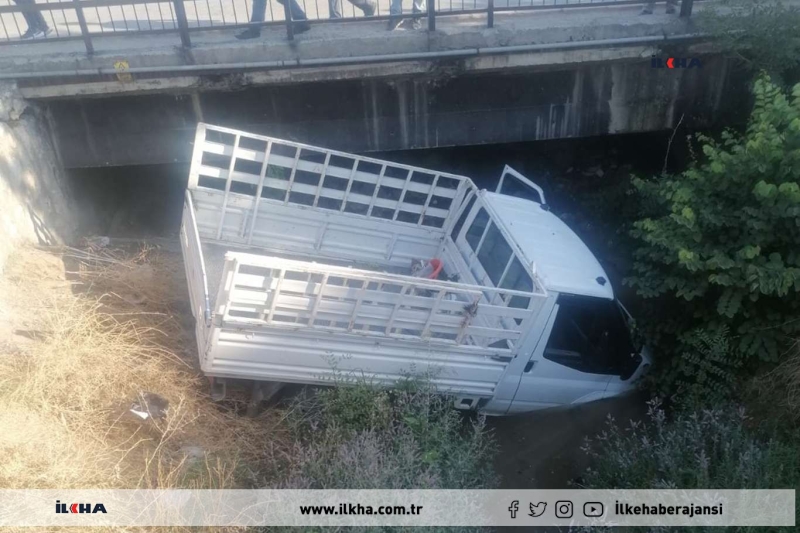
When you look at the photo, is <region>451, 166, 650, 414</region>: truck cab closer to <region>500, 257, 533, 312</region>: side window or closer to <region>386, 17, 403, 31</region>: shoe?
<region>500, 257, 533, 312</region>: side window

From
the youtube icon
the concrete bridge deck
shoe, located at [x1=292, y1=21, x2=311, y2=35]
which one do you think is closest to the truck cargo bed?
the youtube icon

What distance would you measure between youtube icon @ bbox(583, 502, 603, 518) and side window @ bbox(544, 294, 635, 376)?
120 cm

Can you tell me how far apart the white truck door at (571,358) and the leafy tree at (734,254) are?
1.83 ft

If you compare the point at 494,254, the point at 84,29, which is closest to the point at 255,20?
the point at 84,29

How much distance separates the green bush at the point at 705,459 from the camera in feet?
14.5

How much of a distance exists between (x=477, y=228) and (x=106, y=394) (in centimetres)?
357

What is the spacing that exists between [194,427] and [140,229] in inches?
191

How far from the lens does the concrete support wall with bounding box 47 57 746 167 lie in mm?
7688

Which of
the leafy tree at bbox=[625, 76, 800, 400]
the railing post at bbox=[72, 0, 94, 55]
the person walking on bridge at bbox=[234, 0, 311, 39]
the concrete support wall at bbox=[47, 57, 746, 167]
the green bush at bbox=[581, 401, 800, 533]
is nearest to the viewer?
the green bush at bbox=[581, 401, 800, 533]

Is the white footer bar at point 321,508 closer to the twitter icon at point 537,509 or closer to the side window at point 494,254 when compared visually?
the twitter icon at point 537,509

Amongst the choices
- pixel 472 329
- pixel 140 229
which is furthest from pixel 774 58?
pixel 140 229

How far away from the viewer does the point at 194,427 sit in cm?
503

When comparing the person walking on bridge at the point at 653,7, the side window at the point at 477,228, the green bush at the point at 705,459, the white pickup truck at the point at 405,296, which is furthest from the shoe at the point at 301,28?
the green bush at the point at 705,459

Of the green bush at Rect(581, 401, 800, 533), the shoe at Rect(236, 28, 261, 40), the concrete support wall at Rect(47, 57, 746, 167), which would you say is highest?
the shoe at Rect(236, 28, 261, 40)
